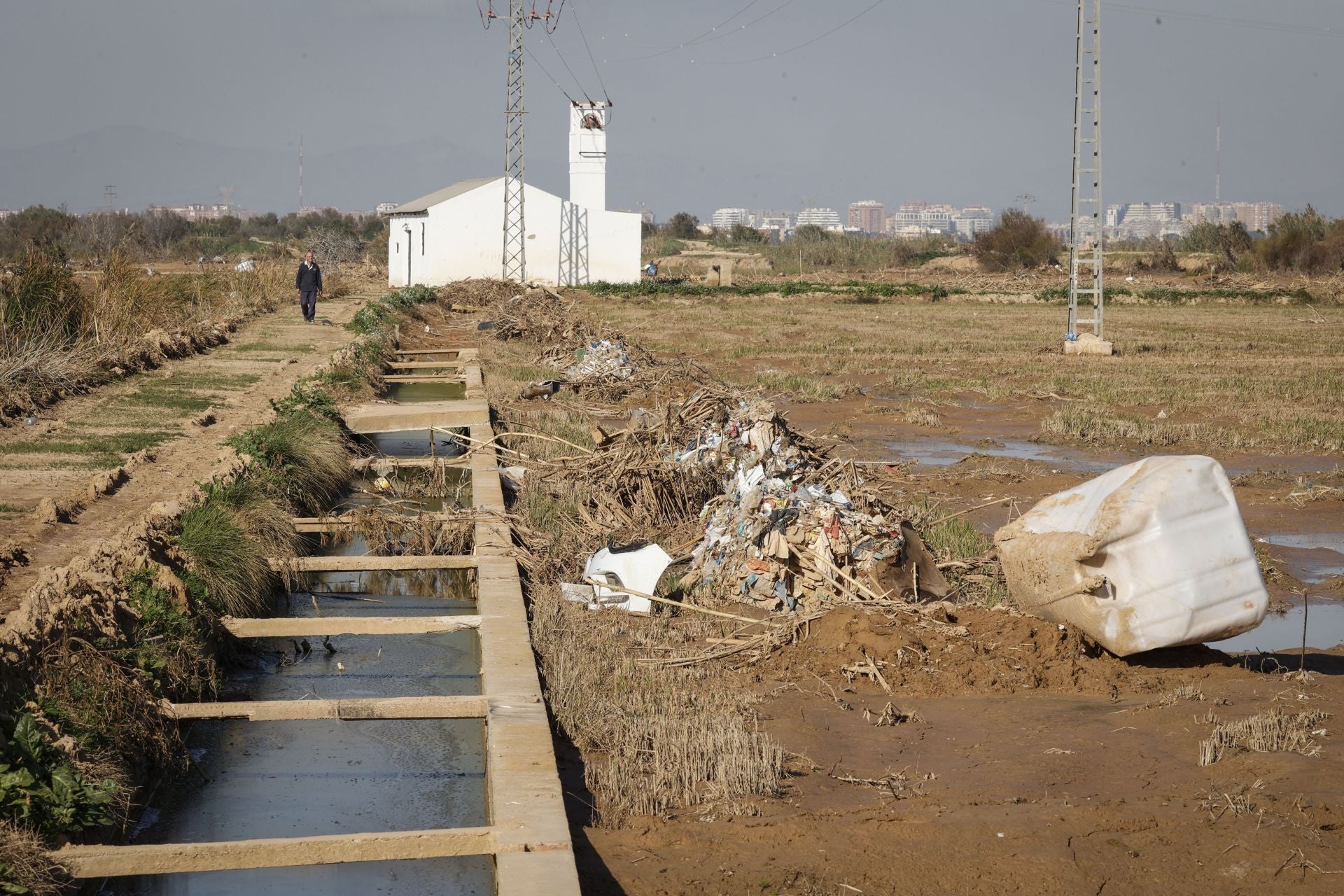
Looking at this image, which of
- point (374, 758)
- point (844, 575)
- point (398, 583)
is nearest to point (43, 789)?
point (374, 758)

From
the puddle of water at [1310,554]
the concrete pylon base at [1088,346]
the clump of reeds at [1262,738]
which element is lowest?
the clump of reeds at [1262,738]

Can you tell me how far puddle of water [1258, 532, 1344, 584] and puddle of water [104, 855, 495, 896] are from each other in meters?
6.45

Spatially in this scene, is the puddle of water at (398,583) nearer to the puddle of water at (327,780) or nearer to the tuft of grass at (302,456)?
the tuft of grass at (302,456)

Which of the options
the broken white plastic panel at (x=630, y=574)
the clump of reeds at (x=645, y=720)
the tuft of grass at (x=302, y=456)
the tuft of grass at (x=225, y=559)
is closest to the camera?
the clump of reeds at (x=645, y=720)

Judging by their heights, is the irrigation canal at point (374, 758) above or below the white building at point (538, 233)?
below

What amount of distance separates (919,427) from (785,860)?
12.1 meters

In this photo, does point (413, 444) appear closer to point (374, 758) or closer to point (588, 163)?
point (374, 758)

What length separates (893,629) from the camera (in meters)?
6.98

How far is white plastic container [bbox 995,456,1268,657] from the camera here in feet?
20.3

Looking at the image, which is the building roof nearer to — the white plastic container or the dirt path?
the dirt path

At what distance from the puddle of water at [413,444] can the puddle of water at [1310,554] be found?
818 centimetres

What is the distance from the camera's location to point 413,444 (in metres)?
15.4

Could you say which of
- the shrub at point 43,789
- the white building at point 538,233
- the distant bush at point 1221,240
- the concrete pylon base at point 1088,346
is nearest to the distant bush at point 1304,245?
the distant bush at point 1221,240

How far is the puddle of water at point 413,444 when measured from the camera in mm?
14406
